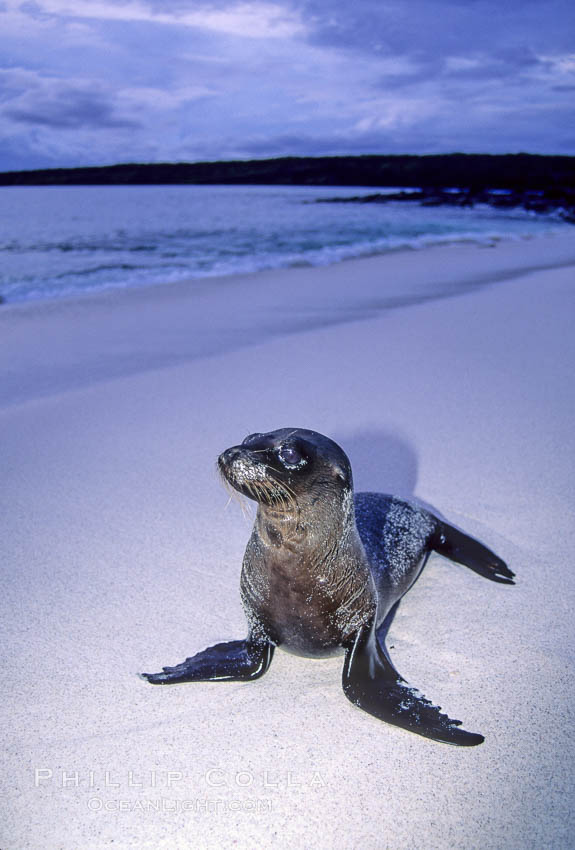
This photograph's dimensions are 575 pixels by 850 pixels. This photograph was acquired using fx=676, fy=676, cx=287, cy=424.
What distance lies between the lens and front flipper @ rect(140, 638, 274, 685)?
7.50 ft

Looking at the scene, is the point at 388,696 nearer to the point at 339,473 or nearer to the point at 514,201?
the point at 339,473

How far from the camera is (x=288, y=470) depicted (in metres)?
2.04

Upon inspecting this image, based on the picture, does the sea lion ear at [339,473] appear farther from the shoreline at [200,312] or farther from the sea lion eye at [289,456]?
the shoreline at [200,312]

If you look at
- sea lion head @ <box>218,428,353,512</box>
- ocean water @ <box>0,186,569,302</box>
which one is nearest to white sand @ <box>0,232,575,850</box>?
sea lion head @ <box>218,428,353,512</box>

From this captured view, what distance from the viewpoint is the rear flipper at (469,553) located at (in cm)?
292

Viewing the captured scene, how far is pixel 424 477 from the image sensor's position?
3805 millimetres

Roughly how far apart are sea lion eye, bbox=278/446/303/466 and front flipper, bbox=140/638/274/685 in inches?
28.1

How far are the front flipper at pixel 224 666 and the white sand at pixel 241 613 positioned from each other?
6 centimetres

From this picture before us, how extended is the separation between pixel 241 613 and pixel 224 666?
391mm

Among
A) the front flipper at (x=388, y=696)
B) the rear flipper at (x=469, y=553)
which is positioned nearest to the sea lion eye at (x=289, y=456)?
the front flipper at (x=388, y=696)

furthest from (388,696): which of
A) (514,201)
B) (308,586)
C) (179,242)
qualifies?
(514,201)

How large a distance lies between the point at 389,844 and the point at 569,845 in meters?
0.47

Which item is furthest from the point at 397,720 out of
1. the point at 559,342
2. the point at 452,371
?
the point at 559,342

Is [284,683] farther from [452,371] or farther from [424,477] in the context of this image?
[452,371]
